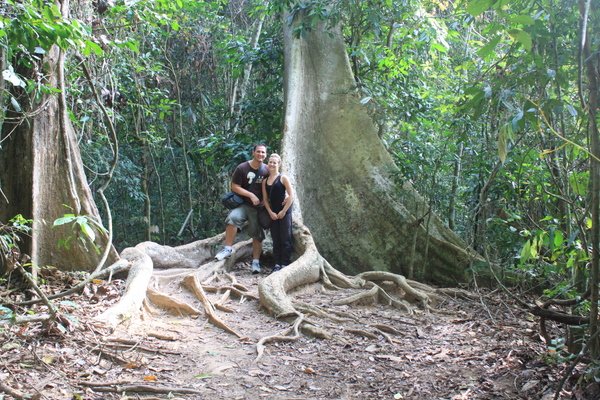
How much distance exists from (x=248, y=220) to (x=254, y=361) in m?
3.20

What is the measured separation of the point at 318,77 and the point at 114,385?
21.2 ft

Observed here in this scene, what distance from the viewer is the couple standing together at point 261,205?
702 cm

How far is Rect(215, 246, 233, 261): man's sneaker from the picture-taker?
7125 millimetres

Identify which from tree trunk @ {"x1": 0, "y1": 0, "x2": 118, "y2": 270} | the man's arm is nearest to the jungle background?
tree trunk @ {"x1": 0, "y1": 0, "x2": 118, "y2": 270}

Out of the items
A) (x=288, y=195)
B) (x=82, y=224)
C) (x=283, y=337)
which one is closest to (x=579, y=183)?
(x=283, y=337)

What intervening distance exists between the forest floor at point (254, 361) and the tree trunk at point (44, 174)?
0.35 metres

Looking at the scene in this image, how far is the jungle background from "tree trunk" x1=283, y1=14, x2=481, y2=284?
359mm

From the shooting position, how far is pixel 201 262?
7.52 m

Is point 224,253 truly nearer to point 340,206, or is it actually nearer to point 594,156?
point 340,206

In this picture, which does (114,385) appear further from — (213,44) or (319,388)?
(213,44)

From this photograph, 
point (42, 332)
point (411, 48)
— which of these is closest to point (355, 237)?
point (411, 48)

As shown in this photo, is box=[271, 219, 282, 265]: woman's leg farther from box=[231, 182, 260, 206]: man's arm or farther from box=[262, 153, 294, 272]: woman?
box=[231, 182, 260, 206]: man's arm

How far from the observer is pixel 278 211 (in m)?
7.13

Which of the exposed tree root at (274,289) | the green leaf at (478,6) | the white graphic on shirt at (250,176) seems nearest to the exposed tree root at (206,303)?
the exposed tree root at (274,289)
